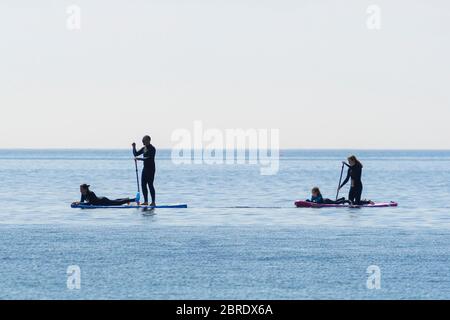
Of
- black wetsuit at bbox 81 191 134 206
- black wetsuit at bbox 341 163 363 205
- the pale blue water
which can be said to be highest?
black wetsuit at bbox 341 163 363 205

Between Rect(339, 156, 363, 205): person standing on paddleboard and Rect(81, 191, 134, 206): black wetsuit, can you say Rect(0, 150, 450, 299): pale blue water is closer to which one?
Rect(81, 191, 134, 206): black wetsuit

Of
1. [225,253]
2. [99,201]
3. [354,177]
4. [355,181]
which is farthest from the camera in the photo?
[355,181]

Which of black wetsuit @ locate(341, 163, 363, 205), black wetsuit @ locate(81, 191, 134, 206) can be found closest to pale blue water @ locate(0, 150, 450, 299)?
black wetsuit @ locate(81, 191, 134, 206)

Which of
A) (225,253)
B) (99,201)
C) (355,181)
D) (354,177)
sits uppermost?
(354,177)

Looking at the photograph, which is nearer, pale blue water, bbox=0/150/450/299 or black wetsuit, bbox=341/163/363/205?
pale blue water, bbox=0/150/450/299

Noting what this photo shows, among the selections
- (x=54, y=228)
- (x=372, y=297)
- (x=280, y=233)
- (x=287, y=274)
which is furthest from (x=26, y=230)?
(x=372, y=297)

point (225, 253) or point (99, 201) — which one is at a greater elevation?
point (99, 201)

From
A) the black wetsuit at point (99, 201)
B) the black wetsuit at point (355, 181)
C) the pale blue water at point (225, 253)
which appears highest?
the black wetsuit at point (355, 181)

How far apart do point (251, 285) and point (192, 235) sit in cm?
725

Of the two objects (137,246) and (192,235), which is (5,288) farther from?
(192,235)

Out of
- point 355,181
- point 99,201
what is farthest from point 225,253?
point 355,181

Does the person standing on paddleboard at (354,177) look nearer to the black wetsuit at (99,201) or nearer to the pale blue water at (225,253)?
the pale blue water at (225,253)

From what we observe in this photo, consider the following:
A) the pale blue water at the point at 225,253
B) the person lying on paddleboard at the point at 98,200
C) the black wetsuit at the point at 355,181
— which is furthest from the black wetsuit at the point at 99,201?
the black wetsuit at the point at 355,181

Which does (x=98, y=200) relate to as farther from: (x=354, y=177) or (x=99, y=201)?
(x=354, y=177)
